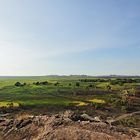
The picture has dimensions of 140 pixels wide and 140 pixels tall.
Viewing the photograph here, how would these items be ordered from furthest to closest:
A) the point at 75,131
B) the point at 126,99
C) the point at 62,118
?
the point at 126,99
the point at 62,118
the point at 75,131

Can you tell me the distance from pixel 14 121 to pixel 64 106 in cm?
3801

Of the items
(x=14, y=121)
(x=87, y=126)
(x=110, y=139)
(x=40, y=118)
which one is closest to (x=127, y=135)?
(x=110, y=139)

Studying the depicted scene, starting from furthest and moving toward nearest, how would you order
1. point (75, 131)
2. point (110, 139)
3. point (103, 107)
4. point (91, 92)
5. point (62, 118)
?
1. point (91, 92)
2. point (103, 107)
3. point (62, 118)
4. point (75, 131)
5. point (110, 139)

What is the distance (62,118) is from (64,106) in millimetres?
39424

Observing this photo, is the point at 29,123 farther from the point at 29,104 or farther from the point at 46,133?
the point at 29,104

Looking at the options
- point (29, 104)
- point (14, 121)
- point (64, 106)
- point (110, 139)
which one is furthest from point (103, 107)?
point (110, 139)

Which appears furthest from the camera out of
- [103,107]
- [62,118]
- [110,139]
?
[103,107]

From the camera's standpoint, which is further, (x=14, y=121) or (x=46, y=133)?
(x=14, y=121)

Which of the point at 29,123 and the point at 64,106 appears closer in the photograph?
the point at 29,123

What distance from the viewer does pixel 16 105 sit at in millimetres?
65750

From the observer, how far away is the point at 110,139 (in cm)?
2205

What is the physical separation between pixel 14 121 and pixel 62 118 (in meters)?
4.63

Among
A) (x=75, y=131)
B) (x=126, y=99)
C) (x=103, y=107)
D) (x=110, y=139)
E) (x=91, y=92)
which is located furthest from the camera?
(x=91, y=92)

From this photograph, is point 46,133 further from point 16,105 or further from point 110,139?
point 16,105
